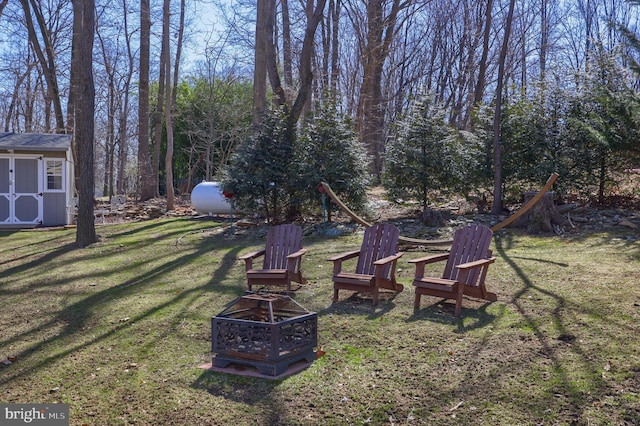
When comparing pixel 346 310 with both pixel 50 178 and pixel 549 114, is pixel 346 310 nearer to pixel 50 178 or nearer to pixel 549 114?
pixel 549 114

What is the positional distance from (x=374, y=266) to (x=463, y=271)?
1.25m

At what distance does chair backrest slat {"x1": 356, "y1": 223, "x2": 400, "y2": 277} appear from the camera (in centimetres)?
689

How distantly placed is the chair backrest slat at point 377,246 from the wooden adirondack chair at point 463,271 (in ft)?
1.96

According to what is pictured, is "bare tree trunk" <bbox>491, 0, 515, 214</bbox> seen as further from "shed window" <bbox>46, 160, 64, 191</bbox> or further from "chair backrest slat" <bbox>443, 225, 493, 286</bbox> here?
"shed window" <bbox>46, 160, 64, 191</bbox>

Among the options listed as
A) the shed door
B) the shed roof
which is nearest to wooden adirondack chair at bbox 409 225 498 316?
the shed roof

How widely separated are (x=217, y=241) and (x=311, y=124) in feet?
10.5

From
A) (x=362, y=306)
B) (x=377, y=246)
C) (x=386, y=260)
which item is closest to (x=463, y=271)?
(x=386, y=260)

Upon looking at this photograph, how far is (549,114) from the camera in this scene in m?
12.3

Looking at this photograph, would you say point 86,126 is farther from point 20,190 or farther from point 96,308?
point 20,190

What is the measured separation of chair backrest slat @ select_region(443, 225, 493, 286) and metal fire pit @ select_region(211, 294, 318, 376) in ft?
7.16

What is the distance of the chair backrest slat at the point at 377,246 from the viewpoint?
6.89 meters

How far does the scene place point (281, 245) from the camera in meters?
7.56

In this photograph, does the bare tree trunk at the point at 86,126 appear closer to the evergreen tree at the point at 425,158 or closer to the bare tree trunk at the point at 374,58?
the evergreen tree at the point at 425,158

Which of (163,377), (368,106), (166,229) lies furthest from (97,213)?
Answer: (163,377)
